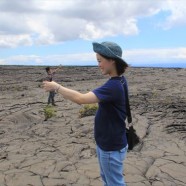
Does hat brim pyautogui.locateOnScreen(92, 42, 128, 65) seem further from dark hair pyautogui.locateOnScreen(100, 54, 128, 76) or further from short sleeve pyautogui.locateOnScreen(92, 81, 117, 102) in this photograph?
short sleeve pyautogui.locateOnScreen(92, 81, 117, 102)

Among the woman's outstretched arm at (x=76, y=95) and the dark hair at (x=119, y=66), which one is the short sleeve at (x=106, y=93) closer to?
the woman's outstretched arm at (x=76, y=95)

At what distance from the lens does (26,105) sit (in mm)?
14141

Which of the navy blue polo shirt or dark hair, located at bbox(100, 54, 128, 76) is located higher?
dark hair, located at bbox(100, 54, 128, 76)

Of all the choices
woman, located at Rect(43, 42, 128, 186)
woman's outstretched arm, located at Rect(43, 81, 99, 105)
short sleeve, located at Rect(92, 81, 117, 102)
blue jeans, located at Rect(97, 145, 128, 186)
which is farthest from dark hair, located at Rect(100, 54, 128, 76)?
blue jeans, located at Rect(97, 145, 128, 186)

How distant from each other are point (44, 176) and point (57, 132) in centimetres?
317

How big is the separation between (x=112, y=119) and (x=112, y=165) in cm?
44

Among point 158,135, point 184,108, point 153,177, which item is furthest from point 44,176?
point 184,108

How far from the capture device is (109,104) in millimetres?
3506

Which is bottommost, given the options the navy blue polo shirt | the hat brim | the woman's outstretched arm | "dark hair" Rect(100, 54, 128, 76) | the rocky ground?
the rocky ground

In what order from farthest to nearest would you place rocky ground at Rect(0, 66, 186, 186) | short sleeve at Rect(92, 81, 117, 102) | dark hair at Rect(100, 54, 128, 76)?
1. rocky ground at Rect(0, 66, 186, 186)
2. dark hair at Rect(100, 54, 128, 76)
3. short sleeve at Rect(92, 81, 117, 102)

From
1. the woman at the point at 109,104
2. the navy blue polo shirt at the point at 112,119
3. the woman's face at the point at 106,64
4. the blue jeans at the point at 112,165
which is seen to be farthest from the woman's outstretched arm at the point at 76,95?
the blue jeans at the point at 112,165

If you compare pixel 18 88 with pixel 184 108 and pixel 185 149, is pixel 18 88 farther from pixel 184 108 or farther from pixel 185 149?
pixel 185 149

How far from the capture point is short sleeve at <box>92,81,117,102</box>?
341 centimetres

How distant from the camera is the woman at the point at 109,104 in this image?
3447mm
